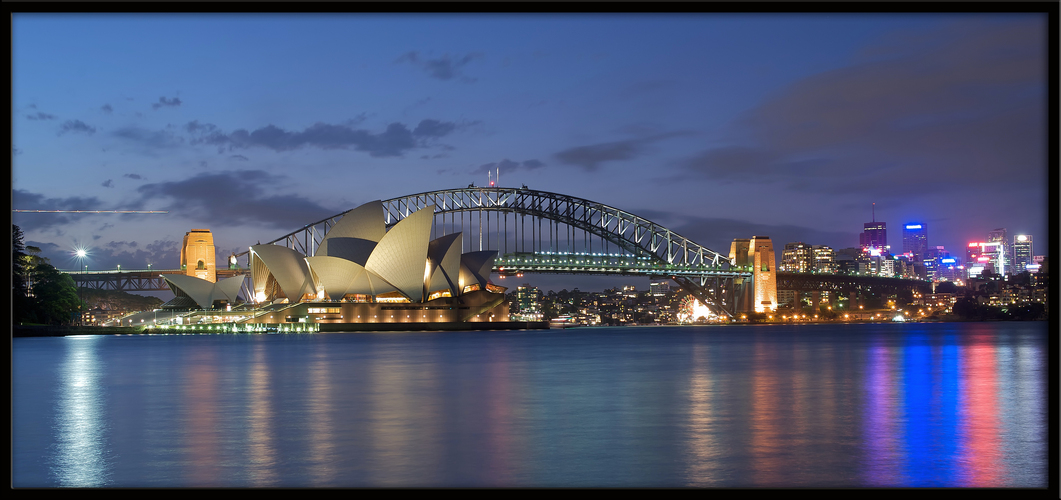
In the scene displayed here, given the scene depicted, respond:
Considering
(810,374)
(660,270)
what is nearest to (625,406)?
(810,374)

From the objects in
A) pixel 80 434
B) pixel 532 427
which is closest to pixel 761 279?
pixel 532 427

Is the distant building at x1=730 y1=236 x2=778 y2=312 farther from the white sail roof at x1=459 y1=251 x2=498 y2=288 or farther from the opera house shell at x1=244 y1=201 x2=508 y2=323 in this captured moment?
the white sail roof at x1=459 y1=251 x2=498 y2=288

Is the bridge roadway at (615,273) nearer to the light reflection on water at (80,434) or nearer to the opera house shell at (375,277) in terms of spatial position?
the opera house shell at (375,277)

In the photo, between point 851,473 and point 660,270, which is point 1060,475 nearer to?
point 851,473

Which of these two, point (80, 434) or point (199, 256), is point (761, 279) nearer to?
point (199, 256)

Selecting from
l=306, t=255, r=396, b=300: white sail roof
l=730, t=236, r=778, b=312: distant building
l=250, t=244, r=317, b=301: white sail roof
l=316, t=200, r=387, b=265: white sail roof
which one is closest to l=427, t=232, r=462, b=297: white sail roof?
l=306, t=255, r=396, b=300: white sail roof

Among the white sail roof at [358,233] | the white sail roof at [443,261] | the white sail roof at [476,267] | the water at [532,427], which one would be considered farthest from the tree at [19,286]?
the water at [532,427]
